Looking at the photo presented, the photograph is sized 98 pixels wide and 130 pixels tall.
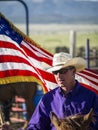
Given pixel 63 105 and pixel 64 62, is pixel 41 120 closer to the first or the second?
pixel 63 105

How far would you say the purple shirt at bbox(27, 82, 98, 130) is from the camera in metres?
4.56

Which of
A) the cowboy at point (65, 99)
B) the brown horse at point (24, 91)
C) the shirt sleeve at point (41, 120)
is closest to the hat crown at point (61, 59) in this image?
the cowboy at point (65, 99)

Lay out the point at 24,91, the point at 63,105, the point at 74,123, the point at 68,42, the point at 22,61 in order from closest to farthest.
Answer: the point at 74,123, the point at 63,105, the point at 22,61, the point at 24,91, the point at 68,42

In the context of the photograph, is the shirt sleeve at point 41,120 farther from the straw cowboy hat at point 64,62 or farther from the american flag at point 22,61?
the american flag at point 22,61

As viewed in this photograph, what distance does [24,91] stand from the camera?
36.2 feet

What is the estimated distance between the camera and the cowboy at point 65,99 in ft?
15.0

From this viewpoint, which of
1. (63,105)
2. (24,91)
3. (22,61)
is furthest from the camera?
(24,91)

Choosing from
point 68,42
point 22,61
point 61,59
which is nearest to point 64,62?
point 61,59

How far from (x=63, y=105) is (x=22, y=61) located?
6.62ft

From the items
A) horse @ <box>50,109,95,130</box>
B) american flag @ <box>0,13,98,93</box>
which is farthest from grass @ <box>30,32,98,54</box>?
horse @ <box>50,109,95,130</box>

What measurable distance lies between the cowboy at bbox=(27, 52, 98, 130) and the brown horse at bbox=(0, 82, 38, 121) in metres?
6.17

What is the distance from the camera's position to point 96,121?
14.6 feet

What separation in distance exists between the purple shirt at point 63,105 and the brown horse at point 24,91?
615cm

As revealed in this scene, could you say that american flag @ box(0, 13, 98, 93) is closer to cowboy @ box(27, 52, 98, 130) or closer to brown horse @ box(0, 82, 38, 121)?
cowboy @ box(27, 52, 98, 130)
